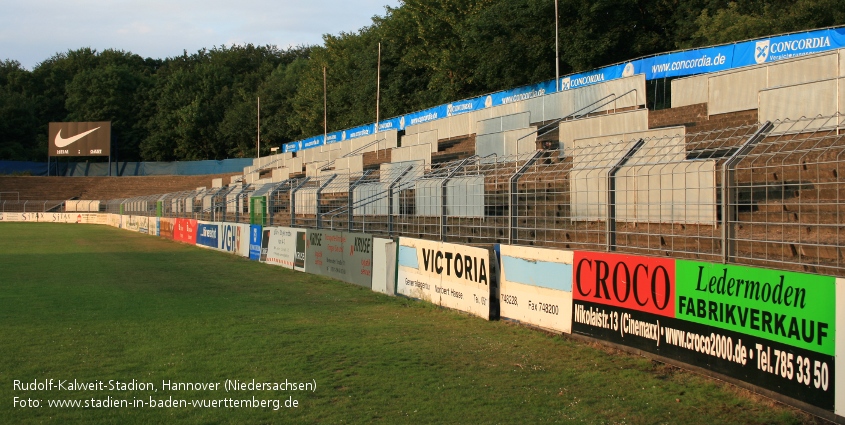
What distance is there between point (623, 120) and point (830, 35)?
406 inches

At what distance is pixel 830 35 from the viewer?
70.5ft

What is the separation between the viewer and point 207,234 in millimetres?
29781

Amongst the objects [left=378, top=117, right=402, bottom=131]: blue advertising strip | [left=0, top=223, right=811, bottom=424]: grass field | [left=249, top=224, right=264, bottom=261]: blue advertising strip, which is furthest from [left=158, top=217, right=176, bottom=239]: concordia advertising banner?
[left=0, top=223, right=811, bottom=424]: grass field

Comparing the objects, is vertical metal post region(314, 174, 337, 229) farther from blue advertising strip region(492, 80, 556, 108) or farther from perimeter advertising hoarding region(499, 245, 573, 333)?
blue advertising strip region(492, 80, 556, 108)

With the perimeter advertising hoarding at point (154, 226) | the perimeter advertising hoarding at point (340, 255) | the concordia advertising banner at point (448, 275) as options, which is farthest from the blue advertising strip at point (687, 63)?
the perimeter advertising hoarding at point (154, 226)

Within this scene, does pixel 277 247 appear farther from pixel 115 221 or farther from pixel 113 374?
pixel 115 221

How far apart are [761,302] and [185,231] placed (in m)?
31.5

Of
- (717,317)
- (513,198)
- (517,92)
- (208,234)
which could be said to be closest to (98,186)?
(208,234)

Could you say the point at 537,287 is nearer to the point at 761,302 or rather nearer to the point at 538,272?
the point at 538,272

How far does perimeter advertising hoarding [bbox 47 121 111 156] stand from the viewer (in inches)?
3110

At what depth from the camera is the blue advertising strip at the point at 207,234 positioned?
28.6m

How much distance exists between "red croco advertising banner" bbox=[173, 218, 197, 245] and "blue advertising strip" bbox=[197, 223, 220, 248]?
993 millimetres

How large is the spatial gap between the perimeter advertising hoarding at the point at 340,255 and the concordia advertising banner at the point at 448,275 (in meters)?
1.69

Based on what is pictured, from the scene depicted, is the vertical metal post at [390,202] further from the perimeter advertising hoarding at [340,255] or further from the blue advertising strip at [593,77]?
the blue advertising strip at [593,77]
